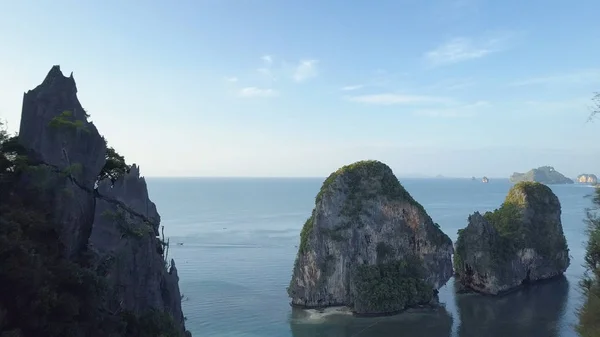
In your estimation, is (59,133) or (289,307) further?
(289,307)

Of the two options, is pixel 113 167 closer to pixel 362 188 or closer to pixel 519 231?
pixel 362 188

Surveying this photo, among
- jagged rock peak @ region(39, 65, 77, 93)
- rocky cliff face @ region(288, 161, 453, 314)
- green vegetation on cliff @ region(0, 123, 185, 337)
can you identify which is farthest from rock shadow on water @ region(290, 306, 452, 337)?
jagged rock peak @ region(39, 65, 77, 93)

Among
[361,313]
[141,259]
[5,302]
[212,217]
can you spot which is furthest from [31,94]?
[212,217]

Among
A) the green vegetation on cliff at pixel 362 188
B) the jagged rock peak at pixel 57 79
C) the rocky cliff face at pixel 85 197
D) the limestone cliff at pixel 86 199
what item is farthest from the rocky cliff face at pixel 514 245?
the jagged rock peak at pixel 57 79

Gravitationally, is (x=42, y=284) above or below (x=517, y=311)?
above

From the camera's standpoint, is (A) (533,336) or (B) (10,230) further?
(A) (533,336)

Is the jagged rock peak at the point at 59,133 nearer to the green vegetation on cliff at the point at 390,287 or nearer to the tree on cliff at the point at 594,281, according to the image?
the tree on cliff at the point at 594,281

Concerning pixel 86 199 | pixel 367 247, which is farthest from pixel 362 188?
pixel 86 199

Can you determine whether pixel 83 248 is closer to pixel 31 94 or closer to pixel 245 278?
pixel 31 94
